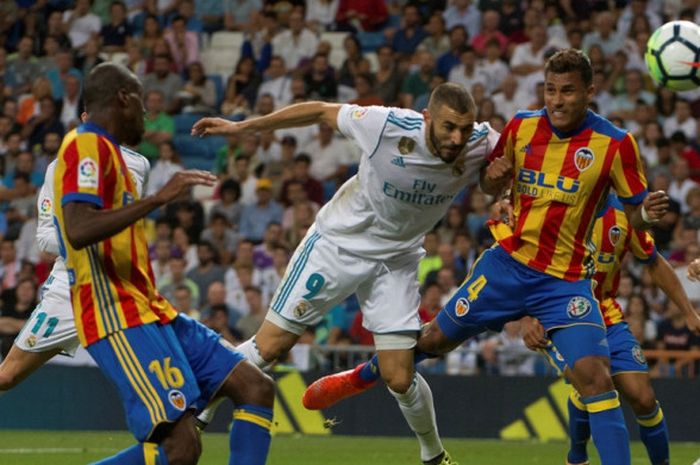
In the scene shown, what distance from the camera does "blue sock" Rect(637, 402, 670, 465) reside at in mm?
8945

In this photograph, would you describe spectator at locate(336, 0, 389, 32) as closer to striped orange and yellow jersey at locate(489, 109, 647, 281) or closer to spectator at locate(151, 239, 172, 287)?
spectator at locate(151, 239, 172, 287)

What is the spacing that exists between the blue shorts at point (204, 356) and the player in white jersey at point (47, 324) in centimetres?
260

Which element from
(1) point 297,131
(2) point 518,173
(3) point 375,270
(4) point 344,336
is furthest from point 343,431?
(2) point 518,173

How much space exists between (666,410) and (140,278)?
8770 mm

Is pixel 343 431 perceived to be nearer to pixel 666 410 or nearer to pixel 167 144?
pixel 666 410

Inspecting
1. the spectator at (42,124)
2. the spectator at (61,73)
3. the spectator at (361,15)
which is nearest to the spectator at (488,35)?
the spectator at (361,15)

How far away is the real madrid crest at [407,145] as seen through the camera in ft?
28.5

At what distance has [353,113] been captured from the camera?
8.80 m

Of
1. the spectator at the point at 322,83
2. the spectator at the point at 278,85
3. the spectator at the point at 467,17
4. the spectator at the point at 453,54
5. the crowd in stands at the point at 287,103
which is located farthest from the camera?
the spectator at the point at 467,17

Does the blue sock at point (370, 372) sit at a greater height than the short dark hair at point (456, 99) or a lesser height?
lesser

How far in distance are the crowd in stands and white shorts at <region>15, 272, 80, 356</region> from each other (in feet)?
18.2

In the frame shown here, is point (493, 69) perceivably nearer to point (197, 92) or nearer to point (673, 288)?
point (197, 92)

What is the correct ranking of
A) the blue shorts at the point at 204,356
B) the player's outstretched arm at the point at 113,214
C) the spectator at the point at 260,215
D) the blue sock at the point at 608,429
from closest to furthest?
the player's outstretched arm at the point at 113,214
the blue shorts at the point at 204,356
the blue sock at the point at 608,429
the spectator at the point at 260,215

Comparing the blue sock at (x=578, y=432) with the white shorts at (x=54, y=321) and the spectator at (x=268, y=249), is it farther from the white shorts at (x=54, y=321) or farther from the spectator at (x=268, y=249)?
the spectator at (x=268, y=249)
